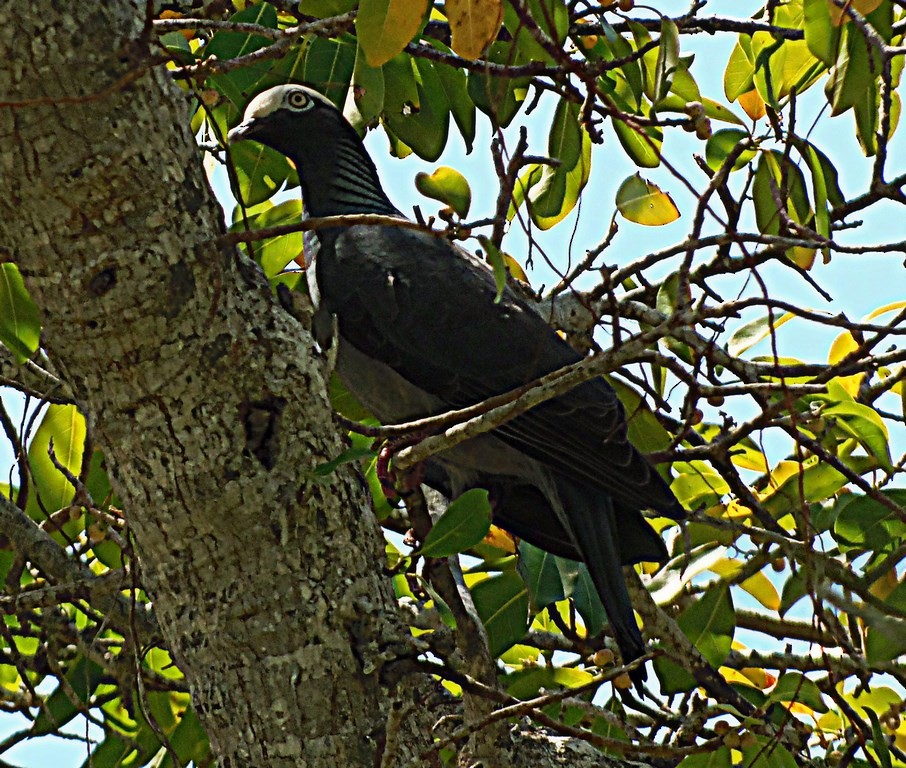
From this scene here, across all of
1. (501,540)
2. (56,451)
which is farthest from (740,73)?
(56,451)

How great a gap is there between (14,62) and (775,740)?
162 cm

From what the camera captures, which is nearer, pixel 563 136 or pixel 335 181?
pixel 563 136

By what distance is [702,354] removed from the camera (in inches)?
90.4

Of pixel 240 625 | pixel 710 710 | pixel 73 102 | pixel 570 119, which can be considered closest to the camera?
pixel 73 102

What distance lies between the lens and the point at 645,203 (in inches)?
101

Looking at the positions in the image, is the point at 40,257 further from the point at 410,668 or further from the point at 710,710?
the point at 710,710

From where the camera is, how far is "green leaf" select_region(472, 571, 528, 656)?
8.16 ft

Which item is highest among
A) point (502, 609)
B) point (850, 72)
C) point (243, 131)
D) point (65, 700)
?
point (243, 131)

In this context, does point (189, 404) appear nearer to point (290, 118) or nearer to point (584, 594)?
point (584, 594)

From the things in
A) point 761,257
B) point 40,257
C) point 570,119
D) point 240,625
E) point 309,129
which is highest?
point 309,129

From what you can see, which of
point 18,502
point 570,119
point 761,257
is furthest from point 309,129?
point 761,257

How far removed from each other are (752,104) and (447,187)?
750 millimetres

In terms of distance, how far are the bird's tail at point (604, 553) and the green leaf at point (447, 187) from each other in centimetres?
82

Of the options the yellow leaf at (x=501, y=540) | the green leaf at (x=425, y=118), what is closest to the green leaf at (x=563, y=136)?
the green leaf at (x=425, y=118)
